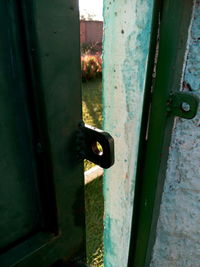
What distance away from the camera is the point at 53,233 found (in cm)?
53

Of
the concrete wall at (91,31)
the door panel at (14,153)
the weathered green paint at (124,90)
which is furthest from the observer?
the concrete wall at (91,31)

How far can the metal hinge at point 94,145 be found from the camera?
0.50 metres

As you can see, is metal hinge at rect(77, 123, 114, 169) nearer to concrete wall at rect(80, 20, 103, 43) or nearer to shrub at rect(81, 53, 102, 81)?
shrub at rect(81, 53, 102, 81)

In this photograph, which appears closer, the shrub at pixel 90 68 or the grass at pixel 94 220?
the grass at pixel 94 220

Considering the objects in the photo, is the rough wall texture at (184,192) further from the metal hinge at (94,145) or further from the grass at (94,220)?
the grass at (94,220)

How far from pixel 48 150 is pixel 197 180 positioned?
62 cm

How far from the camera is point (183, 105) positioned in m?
0.78

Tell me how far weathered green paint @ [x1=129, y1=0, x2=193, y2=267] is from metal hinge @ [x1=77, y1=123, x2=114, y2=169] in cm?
37

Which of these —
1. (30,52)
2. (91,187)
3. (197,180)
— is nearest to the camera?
(30,52)

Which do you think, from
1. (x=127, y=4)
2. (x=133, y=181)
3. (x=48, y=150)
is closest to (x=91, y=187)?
(x=133, y=181)

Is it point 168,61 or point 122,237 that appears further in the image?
point 122,237

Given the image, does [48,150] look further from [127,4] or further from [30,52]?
[127,4]

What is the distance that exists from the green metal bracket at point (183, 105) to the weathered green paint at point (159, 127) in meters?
0.02

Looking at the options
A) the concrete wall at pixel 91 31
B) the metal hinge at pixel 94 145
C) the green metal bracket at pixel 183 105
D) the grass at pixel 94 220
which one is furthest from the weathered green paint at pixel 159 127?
the concrete wall at pixel 91 31
